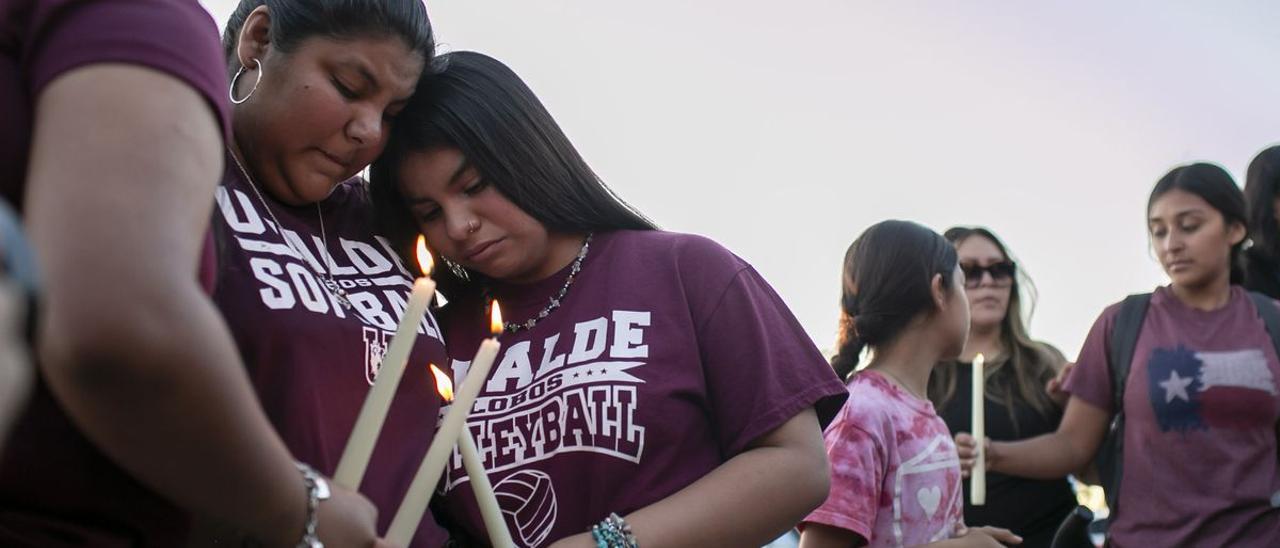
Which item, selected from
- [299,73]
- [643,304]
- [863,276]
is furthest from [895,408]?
[299,73]

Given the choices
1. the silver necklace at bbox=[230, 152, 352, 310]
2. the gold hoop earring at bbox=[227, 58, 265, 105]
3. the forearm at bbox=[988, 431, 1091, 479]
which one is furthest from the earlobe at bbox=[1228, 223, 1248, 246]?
the gold hoop earring at bbox=[227, 58, 265, 105]

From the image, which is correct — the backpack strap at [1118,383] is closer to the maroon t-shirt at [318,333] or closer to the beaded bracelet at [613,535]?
the beaded bracelet at [613,535]

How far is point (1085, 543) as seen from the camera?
12.9 ft

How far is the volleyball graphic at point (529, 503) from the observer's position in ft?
7.05

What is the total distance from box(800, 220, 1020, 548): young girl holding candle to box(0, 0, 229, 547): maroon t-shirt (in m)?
1.70

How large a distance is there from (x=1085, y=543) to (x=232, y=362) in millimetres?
3350

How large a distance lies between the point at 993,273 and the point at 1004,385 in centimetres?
47

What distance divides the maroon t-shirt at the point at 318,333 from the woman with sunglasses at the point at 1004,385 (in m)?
2.69

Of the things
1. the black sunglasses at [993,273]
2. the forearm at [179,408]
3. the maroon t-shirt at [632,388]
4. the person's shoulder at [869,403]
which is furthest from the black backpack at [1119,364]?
the forearm at [179,408]

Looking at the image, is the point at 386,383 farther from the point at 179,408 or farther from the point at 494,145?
the point at 494,145

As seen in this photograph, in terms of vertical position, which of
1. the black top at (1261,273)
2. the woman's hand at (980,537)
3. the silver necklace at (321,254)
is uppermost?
the silver necklace at (321,254)

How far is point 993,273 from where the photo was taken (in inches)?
191

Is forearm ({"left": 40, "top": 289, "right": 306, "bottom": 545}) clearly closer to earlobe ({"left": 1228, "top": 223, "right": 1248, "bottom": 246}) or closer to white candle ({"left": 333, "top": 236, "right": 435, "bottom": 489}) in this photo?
white candle ({"left": 333, "top": 236, "right": 435, "bottom": 489})

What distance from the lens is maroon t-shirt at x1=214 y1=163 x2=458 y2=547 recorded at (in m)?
1.75
